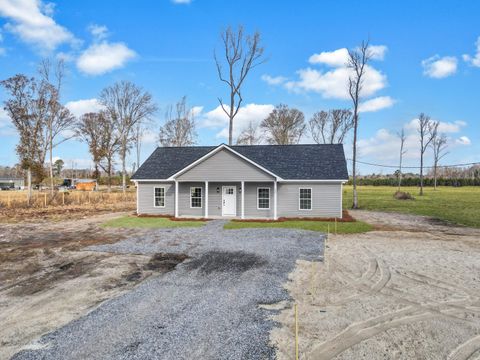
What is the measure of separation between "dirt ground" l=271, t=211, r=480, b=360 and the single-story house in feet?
26.7

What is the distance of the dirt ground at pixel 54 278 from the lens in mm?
6025

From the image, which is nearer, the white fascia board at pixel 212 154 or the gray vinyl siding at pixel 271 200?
the white fascia board at pixel 212 154

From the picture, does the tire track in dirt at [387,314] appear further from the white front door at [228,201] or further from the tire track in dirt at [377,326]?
the white front door at [228,201]

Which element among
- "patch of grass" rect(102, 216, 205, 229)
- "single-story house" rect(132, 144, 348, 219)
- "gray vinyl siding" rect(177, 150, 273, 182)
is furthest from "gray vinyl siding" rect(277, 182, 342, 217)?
"patch of grass" rect(102, 216, 205, 229)

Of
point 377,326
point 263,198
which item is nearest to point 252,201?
point 263,198

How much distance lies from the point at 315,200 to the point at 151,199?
11.6 m

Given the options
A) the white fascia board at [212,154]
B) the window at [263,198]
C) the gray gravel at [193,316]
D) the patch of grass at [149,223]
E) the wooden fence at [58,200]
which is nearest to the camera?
the gray gravel at [193,316]

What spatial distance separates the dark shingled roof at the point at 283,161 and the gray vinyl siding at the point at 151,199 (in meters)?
0.69

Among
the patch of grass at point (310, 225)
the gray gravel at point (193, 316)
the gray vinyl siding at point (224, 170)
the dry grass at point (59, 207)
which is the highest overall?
the gray vinyl siding at point (224, 170)

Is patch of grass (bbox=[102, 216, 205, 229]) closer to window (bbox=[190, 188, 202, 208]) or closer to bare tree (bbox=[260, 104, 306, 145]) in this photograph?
window (bbox=[190, 188, 202, 208])

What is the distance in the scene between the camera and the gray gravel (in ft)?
16.4

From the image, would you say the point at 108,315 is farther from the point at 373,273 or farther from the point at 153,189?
the point at 153,189

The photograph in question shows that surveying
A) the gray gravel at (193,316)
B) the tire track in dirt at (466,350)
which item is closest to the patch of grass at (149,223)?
the gray gravel at (193,316)

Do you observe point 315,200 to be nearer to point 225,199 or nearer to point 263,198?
point 263,198
